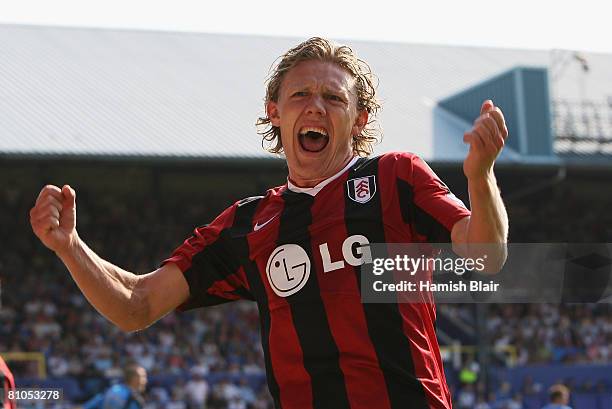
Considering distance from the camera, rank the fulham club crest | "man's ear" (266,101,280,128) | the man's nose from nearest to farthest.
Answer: the fulham club crest < the man's nose < "man's ear" (266,101,280,128)

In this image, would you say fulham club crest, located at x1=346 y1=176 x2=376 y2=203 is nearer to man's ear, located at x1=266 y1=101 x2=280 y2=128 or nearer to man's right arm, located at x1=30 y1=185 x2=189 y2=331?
man's ear, located at x1=266 y1=101 x2=280 y2=128

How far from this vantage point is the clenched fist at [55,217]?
333 centimetres

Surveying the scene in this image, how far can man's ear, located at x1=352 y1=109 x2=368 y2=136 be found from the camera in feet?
12.5

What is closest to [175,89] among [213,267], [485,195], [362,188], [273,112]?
[273,112]

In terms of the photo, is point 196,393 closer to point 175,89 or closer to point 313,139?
point 175,89

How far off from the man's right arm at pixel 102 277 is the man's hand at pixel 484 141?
4.27 ft

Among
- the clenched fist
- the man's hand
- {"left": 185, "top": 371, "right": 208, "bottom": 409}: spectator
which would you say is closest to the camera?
the man's hand

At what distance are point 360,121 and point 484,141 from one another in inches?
43.2

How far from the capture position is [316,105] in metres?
3.60

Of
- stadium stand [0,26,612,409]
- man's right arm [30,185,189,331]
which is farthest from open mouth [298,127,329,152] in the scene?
stadium stand [0,26,612,409]

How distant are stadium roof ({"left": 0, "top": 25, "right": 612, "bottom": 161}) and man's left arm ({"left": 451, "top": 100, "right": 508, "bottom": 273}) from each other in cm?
1910

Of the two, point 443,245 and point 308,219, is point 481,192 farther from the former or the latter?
point 308,219

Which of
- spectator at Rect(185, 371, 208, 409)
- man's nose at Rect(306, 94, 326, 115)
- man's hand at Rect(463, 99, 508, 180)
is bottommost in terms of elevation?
spectator at Rect(185, 371, 208, 409)

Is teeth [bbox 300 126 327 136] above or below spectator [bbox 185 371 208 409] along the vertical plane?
above
